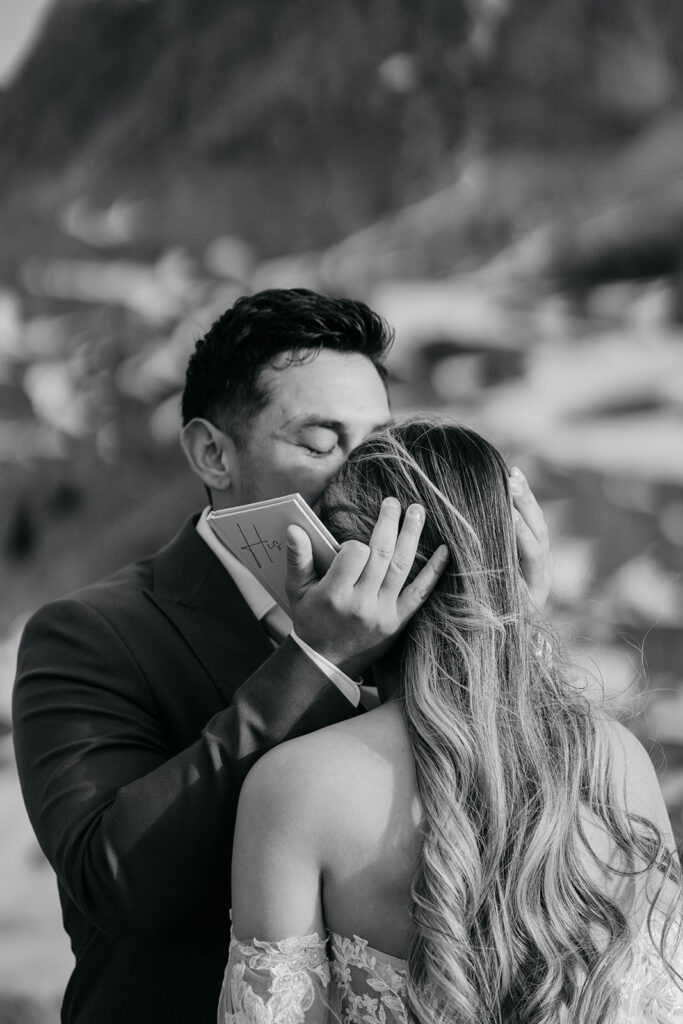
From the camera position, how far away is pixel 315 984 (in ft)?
4.23

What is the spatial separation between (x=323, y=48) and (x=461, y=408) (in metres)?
1.33

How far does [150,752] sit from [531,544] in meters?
0.73

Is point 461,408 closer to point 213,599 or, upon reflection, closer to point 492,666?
point 213,599

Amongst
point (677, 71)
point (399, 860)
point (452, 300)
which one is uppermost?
point (677, 71)

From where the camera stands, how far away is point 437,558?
145 cm

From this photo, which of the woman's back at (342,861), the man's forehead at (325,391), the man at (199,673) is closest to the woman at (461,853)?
the woman's back at (342,861)

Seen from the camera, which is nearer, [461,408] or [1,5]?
[461,408]

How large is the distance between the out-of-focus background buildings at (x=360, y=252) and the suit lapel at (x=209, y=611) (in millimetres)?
1271

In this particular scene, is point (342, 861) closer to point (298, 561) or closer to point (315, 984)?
point (315, 984)

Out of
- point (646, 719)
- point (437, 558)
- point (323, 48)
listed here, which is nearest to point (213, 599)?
point (437, 558)

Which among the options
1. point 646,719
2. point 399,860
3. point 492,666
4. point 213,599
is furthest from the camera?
point 646,719

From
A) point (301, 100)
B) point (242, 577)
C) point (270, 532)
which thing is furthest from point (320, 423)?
point (301, 100)

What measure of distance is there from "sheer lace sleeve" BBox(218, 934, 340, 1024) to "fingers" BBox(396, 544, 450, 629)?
47cm

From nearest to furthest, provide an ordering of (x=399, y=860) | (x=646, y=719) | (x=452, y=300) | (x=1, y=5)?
(x=399, y=860)
(x=646, y=719)
(x=452, y=300)
(x=1, y=5)
